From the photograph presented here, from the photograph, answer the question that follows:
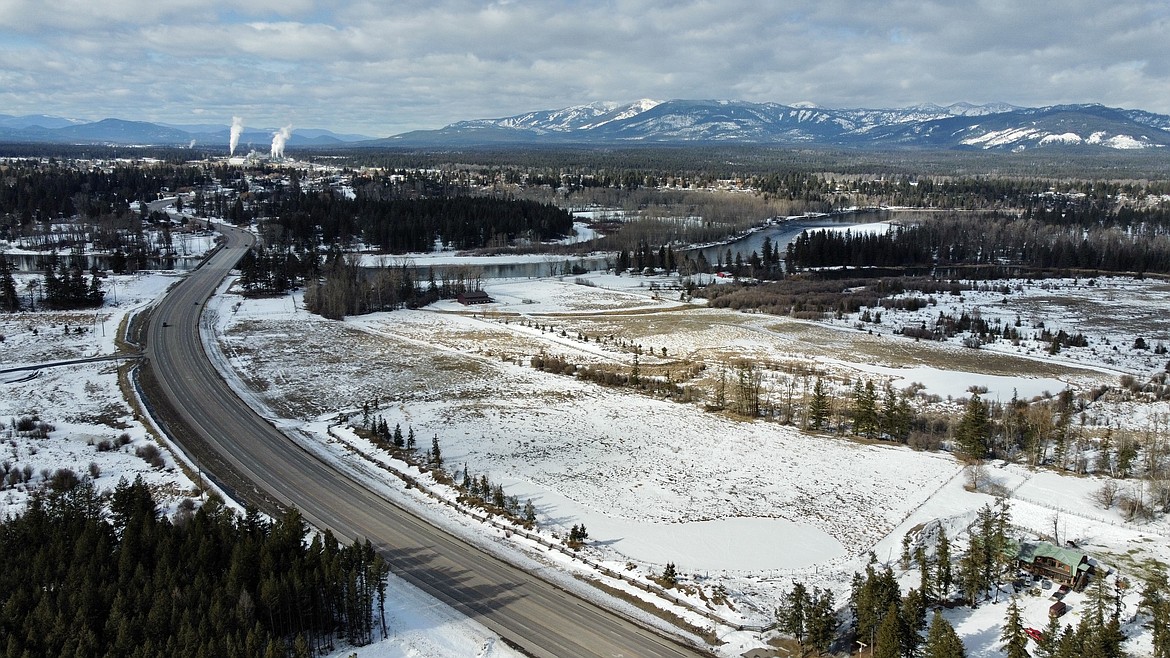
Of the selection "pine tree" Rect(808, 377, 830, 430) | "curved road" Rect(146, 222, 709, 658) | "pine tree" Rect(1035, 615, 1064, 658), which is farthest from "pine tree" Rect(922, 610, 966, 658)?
"pine tree" Rect(808, 377, 830, 430)

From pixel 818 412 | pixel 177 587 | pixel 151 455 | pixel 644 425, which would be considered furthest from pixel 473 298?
pixel 177 587

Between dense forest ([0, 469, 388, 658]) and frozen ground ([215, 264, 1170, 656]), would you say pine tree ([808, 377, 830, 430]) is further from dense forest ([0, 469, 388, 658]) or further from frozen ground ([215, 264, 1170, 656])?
dense forest ([0, 469, 388, 658])

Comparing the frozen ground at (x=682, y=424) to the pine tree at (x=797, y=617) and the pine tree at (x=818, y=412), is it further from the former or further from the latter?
the pine tree at (x=818, y=412)

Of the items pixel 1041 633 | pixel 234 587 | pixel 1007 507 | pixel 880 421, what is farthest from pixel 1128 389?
pixel 234 587

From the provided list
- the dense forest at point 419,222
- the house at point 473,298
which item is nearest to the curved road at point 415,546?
the house at point 473,298

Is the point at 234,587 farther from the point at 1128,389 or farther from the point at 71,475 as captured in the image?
the point at 1128,389

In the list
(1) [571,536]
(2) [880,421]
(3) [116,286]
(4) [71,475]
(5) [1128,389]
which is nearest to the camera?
(1) [571,536]
